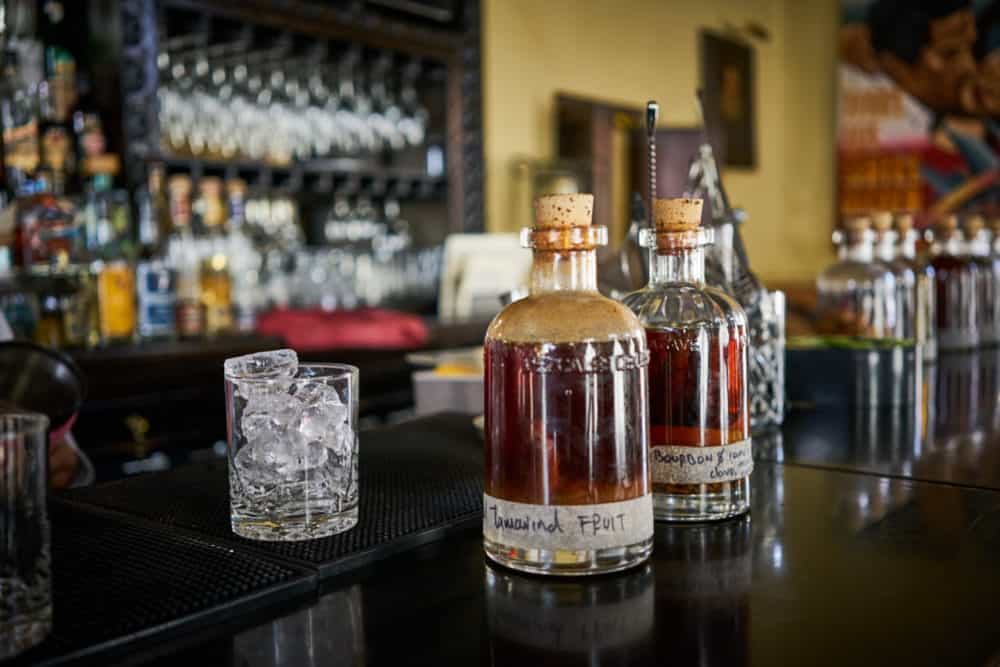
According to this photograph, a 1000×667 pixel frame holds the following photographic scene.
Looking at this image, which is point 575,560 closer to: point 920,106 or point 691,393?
point 691,393

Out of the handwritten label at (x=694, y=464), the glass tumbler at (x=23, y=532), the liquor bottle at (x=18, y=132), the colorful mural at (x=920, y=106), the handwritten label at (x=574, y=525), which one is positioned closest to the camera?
the glass tumbler at (x=23, y=532)

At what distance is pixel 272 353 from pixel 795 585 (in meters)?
0.40

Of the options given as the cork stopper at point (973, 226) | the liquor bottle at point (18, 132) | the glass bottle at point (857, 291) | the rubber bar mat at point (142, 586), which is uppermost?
the liquor bottle at point (18, 132)

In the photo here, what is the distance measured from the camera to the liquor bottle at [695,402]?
778 mm

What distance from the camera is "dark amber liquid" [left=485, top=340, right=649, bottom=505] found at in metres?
0.64

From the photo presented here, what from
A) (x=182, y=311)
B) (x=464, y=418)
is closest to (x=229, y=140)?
(x=182, y=311)

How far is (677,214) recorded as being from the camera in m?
0.80

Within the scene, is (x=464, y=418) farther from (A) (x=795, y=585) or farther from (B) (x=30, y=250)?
(B) (x=30, y=250)

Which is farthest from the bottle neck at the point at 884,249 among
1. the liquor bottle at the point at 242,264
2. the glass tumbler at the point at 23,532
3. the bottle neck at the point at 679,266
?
the liquor bottle at the point at 242,264

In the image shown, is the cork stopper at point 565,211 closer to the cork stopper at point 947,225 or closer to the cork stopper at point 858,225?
the cork stopper at point 858,225

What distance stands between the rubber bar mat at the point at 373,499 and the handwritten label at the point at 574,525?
113 mm

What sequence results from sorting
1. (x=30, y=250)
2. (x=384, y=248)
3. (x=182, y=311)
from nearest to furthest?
(x=30, y=250) < (x=182, y=311) < (x=384, y=248)

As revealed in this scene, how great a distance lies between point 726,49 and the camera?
6590mm

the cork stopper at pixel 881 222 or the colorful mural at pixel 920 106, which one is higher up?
the colorful mural at pixel 920 106
